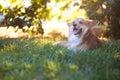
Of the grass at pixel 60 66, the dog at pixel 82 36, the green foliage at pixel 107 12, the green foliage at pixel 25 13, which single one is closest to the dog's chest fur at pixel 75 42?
the dog at pixel 82 36

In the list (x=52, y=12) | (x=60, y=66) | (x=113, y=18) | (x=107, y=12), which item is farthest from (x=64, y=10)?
(x=60, y=66)

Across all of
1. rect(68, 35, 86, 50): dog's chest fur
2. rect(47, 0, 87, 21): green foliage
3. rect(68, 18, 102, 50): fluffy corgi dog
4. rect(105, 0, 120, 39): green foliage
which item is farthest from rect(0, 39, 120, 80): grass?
rect(47, 0, 87, 21): green foliage

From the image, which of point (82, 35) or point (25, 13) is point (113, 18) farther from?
point (25, 13)

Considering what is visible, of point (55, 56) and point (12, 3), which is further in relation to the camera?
point (12, 3)

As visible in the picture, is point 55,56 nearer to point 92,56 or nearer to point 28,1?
point 92,56

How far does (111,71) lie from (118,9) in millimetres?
5422

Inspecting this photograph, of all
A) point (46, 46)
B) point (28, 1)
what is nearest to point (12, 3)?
point (28, 1)

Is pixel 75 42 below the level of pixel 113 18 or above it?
below

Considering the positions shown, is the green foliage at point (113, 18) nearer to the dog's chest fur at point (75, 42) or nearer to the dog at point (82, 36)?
the dog at point (82, 36)

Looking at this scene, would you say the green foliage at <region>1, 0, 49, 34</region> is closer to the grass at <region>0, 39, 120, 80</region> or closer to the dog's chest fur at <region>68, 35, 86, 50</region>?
the dog's chest fur at <region>68, 35, 86, 50</region>

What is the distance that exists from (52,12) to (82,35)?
10.5 feet

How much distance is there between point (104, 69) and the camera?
636 centimetres

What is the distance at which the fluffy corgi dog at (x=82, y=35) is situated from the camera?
9328 mm

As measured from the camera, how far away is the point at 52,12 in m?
12.5
